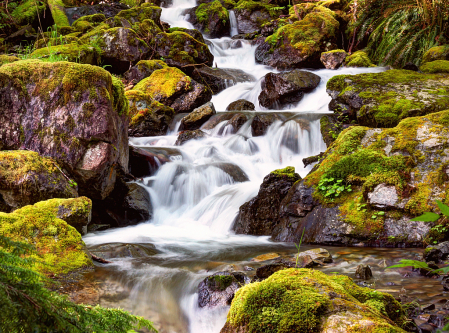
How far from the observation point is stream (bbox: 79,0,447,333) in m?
4.07

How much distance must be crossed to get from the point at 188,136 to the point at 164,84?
385cm

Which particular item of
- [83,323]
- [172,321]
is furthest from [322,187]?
[83,323]

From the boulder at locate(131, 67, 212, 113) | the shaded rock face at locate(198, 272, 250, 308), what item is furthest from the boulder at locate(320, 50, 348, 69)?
the shaded rock face at locate(198, 272, 250, 308)

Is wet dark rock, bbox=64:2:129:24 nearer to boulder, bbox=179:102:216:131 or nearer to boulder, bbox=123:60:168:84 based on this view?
boulder, bbox=123:60:168:84

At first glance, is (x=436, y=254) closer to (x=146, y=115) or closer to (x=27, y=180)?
(x=27, y=180)

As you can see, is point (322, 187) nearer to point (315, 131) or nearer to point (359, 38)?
point (315, 131)

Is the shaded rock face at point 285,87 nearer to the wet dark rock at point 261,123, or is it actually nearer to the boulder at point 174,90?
the wet dark rock at point 261,123

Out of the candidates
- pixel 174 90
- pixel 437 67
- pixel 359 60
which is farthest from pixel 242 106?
pixel 437 67

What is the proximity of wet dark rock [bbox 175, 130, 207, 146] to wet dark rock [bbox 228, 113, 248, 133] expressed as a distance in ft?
3.39

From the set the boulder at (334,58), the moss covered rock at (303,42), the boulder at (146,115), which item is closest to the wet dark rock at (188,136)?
the boulder at (146,115)

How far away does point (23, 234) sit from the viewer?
4.63 meters

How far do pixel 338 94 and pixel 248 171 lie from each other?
3.24 m

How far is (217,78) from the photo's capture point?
674 inches

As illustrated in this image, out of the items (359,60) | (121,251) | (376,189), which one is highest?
(359,60)
